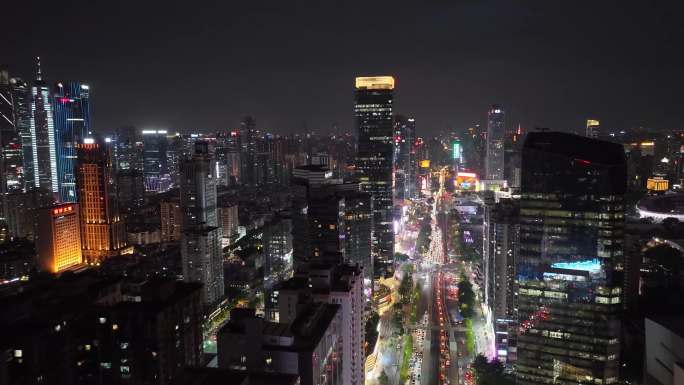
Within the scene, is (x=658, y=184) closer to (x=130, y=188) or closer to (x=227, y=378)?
(x=227, y=378)

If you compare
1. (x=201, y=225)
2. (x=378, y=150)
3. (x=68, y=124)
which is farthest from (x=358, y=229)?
(x=68, y=124)

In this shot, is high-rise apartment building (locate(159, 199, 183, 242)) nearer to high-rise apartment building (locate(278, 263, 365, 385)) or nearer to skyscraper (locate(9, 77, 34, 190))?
skyscraper (locate(9, 77, 34, 190))

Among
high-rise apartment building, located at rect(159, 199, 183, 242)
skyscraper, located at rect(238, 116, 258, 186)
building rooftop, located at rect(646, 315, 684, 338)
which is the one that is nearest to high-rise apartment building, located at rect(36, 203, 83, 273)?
high-rise apartment building, located at rect(159, 199, 183, 242)

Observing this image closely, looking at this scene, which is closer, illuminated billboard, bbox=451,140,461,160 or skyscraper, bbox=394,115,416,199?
skyscraper, bbox=394,115,416,199

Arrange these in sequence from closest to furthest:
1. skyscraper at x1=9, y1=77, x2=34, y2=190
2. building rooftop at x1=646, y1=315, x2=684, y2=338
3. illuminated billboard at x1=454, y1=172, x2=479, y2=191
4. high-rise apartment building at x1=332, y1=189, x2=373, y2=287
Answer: building rooftop at x1=646, y1=315, x2=684, y2=338
high-rise apartment building at x1=332, y1=189, x2=373, y2=287
skyscraper at x1=9, y1=77, x2=34, y2=190
illuminated billboard at x1=454, y1=172, x2=479, y2=191

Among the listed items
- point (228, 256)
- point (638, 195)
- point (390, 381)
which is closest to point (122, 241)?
point (228, 256)

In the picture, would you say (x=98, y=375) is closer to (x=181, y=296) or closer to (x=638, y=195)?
(x=181, y=296)
